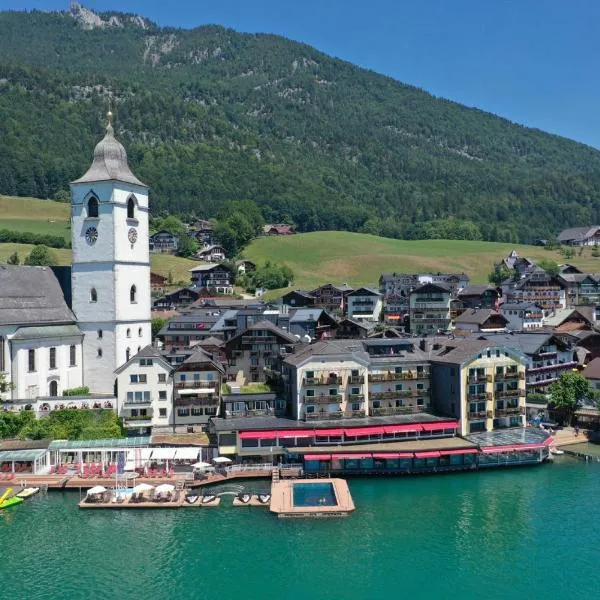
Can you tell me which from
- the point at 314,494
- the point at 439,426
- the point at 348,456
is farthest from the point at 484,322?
the point at 314,494

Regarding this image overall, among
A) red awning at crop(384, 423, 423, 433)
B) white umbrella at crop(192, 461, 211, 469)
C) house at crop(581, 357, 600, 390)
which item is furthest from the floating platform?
house at crop(581, 357, 600, 390)

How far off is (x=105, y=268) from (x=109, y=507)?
25450mm

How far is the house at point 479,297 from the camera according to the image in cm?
12288

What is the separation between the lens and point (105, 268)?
6669 centimetres

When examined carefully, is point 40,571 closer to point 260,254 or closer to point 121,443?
point 121,443

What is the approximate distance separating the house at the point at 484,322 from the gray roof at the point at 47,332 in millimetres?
55941

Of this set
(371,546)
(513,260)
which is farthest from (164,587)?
(513,260)

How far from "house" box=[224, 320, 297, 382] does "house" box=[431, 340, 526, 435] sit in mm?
16950

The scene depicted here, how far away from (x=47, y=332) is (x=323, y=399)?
25.6 metres

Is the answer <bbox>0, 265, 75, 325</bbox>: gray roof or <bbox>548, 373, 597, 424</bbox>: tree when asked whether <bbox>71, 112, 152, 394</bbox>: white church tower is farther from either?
<bbox>548, 373, 597, 424</bbox>: tree

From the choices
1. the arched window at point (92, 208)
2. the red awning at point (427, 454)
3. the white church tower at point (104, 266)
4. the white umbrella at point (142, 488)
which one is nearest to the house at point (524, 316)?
the red awning at point (427, 454)

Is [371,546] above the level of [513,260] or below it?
below

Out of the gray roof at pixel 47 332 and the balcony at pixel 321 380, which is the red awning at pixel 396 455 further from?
the gray roof at pixel 47 332

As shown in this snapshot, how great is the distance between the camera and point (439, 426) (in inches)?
2333
